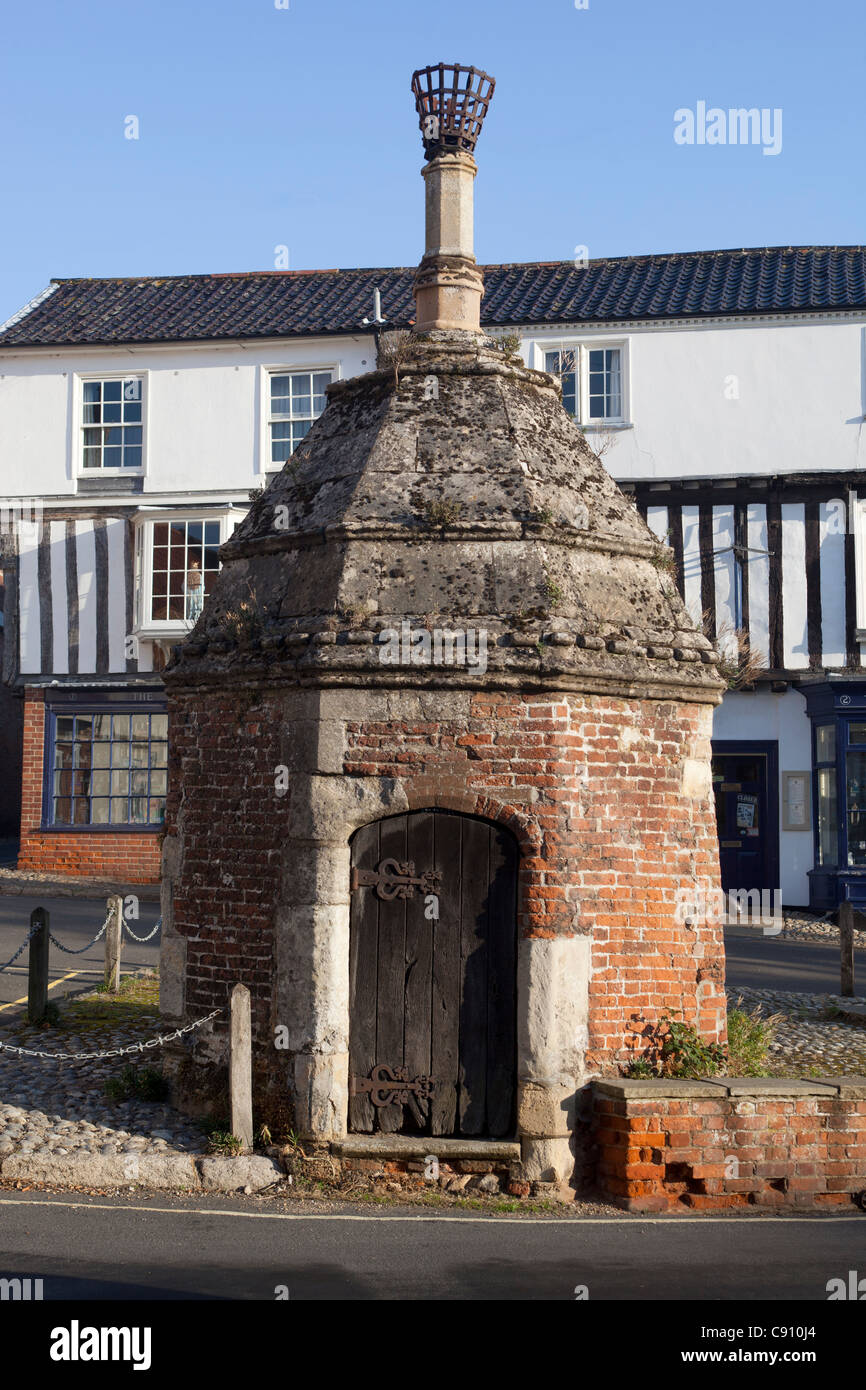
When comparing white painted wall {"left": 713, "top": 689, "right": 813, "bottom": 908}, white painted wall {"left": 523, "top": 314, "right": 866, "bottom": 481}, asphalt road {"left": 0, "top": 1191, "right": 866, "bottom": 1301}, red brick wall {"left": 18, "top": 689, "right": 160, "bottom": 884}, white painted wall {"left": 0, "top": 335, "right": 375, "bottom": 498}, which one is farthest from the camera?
red brick wall {"left": 18, "top": 689, "right": 160, "bottom": 884}

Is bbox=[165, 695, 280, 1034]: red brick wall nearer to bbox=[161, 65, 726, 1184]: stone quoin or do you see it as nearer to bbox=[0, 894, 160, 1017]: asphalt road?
bbox=[161, 65, 726, 1184]: stone quoin

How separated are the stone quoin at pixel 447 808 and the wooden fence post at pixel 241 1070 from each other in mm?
188

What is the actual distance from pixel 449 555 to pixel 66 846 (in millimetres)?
14688

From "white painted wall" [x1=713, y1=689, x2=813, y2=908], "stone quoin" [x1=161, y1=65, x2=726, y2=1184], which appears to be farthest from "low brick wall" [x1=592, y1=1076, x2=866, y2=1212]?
"white painted wall" [x1=713, y1=689, x2=813, y2=908]

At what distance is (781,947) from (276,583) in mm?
10663

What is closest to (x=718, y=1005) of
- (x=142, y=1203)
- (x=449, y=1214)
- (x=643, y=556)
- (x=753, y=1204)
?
(x=753, y=1204)

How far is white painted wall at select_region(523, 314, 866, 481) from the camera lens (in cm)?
1880

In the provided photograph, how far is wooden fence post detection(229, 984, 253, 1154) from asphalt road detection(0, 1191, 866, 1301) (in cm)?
48

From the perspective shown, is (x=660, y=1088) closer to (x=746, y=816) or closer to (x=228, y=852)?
(x=228, y=852)

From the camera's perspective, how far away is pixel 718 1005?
7840mm

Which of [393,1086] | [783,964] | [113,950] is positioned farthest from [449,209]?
[783,964]

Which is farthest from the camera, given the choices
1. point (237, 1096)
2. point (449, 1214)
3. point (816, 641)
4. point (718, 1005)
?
point (816, 641)

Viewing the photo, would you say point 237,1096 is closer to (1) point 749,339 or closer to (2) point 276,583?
(2) point 276,583

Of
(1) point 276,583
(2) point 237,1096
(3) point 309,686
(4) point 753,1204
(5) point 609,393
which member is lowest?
(4) point 753,1204
